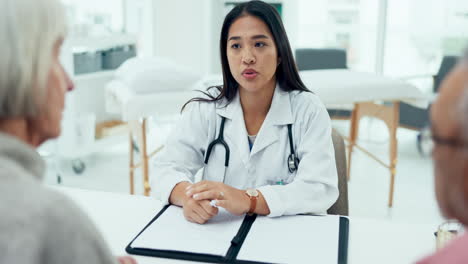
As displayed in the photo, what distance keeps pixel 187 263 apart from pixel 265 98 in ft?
2.35

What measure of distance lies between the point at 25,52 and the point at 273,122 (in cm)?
99

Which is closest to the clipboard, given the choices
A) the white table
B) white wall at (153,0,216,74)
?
the white table

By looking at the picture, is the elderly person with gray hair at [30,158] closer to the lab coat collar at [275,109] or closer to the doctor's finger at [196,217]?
the doctor's finger at [196,217]

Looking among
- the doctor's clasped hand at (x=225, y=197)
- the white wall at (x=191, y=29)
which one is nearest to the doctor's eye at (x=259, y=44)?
the doctor's clasped hand at (x=225, y=197)

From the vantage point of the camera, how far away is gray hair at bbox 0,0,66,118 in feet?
1.86

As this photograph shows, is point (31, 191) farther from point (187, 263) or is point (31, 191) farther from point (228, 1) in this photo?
point (228, 1)

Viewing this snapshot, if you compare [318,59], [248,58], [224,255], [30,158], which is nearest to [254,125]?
[248,58]

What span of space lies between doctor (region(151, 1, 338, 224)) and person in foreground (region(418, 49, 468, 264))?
0.89m

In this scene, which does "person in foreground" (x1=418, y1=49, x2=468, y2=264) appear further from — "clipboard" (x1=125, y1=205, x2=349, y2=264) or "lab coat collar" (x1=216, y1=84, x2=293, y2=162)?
"lab coat collar" (x1=216, y1=84, x2=293, y2=162)

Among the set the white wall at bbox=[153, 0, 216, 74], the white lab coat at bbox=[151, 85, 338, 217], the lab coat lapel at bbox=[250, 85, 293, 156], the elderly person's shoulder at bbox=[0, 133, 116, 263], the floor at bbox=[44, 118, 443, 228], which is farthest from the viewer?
the white wall at bbox=[153, 0, 216, 74]

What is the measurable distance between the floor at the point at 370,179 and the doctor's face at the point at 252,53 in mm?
1425

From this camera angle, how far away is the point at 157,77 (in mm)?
2633

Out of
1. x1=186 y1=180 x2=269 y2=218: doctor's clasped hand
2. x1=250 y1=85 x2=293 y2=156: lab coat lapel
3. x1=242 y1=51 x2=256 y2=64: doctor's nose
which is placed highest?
x1=242 y1=51 x2=256 y2=64: doctor's nose

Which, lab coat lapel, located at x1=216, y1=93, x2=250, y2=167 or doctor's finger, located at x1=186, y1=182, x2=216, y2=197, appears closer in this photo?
doctor's finger, located at x1=186, y1=182, x2=216, y2=197
